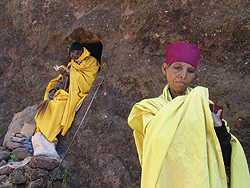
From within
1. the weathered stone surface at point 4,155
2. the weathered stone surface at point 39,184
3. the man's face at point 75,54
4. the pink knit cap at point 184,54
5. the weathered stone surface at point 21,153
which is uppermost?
the man's face at point 75,54

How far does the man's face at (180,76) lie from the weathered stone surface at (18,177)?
258cm

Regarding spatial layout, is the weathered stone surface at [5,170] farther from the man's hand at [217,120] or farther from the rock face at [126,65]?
the man's hand at [217,120]

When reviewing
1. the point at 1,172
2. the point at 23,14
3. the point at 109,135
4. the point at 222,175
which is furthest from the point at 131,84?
the point at 23,14

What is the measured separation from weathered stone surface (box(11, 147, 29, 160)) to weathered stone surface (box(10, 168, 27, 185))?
55 cm

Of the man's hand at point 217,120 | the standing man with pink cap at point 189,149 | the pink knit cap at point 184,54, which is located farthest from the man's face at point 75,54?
the man's hand at point 217,120

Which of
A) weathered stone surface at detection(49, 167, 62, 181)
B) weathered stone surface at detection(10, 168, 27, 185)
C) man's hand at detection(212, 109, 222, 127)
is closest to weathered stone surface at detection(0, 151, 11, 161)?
weathered stone surface at detection(10, 168, 27, 185)

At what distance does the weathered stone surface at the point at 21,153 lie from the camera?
12.3ft

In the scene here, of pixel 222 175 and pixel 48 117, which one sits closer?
pixel 222 175

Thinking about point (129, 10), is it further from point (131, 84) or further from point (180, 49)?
point (180, 49)

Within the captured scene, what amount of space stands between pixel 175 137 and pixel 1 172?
2980 mm

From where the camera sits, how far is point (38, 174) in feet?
10.7

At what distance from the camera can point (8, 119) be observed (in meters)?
5.25

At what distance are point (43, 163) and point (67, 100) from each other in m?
1.38

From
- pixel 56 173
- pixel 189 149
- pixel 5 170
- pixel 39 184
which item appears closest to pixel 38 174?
pixel 39 184
